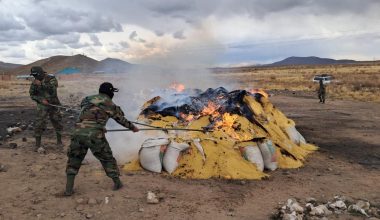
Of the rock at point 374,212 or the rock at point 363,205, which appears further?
the rock at point 363,205

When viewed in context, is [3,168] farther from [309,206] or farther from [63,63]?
[63,63]

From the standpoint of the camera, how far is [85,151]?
639 centimetres

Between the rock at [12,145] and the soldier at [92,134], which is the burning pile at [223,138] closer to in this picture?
the soldier at [92,134]

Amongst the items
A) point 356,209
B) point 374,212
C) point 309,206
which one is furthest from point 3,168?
point 374,212

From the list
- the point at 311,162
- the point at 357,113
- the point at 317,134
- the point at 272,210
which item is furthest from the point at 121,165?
the point at 357,113

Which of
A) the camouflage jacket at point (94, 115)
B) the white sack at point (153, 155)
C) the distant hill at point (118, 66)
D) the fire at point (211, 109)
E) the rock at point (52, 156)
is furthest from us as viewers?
the distant hill at point (118, 66)

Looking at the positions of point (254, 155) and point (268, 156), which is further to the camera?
point (268, 156)

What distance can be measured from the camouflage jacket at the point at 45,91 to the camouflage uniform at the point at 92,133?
3.60 m

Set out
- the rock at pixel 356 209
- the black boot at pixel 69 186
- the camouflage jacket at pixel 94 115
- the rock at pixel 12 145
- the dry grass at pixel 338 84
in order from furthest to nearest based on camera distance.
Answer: the dry grass at pixel 338 84 → the rock at pixel 12 145 → the black boot at pixel 69 186 → the camouflage jacket at pixel 94 115 → the rock at pixel 356 209

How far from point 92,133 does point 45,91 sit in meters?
4.01

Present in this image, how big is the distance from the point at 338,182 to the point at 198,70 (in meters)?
8.00

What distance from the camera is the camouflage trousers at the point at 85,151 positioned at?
20.6 feet

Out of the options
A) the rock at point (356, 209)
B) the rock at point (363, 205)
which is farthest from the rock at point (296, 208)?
the rock at point (363, 205)

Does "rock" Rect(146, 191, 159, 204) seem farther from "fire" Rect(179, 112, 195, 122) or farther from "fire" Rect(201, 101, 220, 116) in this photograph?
"fire" Rect(201, 101, 220, 116)
